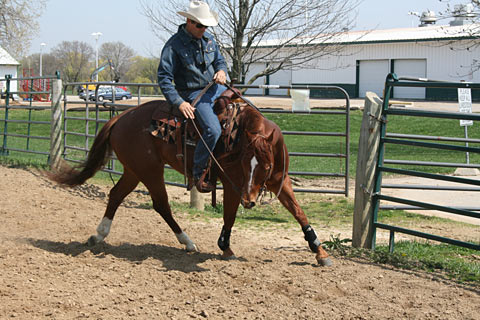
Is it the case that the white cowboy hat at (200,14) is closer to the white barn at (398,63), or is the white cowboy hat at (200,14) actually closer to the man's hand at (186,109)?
the man's hand at (186,109)

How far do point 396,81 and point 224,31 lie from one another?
840 cm

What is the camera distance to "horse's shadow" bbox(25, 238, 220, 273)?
220 inches

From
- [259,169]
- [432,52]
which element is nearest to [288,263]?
[259,169]

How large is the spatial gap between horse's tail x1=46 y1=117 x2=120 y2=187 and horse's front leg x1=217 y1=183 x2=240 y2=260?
174 cm

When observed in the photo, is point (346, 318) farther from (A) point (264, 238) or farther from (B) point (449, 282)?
(A) point (264, 238)

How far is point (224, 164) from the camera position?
546cm

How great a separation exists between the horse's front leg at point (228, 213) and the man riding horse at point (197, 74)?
184 mm

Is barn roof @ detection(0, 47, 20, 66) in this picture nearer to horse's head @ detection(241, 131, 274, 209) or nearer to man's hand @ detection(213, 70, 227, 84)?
man's hand @ detection(213, 70, 227, 84)

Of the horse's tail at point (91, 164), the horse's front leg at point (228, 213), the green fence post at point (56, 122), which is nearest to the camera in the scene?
the horse's front leg at point (228, 213)

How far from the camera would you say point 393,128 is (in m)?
22.2

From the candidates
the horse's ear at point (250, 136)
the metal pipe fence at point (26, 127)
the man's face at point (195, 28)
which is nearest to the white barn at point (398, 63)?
the metal pipe fence at point (26, 127)

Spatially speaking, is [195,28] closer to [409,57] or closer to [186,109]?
[186,109]

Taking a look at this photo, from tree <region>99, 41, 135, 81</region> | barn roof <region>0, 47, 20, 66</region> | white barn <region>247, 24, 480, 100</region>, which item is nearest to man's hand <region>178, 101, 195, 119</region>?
barn roof <region>0, 47, 20, 66</region>

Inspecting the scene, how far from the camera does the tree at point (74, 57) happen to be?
71.7 meters
